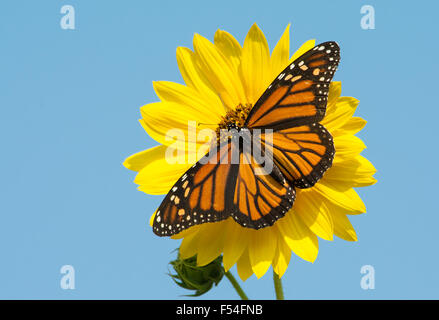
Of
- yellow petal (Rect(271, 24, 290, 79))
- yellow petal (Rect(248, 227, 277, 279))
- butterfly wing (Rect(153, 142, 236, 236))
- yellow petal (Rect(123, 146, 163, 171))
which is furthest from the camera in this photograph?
yellow petal (Rect(123, 146, 163, 171))

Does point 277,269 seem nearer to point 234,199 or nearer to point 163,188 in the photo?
point 234,199

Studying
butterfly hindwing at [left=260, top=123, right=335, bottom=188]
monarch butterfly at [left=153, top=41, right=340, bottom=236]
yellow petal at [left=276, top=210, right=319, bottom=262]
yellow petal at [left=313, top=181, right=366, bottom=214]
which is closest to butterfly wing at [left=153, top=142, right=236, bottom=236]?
monarch butterfly at [left=153, top=41, right=340, bottom=236]

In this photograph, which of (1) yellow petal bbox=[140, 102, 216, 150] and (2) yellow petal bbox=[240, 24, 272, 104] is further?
(1) yellow petal bbox=[140, 102, 216, 150]

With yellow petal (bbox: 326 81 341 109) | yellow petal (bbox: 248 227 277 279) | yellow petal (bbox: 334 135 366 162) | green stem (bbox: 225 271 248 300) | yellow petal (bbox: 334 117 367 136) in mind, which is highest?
yellow petal (bbox: 326 81 341 109)

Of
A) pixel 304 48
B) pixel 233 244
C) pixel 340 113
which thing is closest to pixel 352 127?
pixel 340 113

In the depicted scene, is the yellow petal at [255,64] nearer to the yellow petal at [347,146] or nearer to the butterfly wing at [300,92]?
the butterfly wing at [300,92]

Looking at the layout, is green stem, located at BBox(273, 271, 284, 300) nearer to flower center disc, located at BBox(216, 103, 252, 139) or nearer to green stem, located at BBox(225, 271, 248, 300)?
green stem, located at BBox(225, 271, 248, 300)

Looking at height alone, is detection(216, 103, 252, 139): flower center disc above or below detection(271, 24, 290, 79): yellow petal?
below
